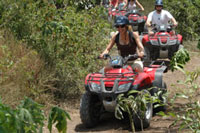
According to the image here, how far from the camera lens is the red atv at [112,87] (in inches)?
246

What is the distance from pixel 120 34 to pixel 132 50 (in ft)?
1.08

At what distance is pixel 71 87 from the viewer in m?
8.45

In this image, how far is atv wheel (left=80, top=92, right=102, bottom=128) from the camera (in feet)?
21.4

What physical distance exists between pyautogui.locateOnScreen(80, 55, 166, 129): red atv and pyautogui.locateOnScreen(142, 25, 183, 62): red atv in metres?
3.83

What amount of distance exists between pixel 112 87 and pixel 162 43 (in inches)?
186

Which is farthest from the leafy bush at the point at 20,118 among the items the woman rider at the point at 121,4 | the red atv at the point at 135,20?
the woman rider at the point at 121,4

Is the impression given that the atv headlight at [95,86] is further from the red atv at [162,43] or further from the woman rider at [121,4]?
the woman rider at [121,4]

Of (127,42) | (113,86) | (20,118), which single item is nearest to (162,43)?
(127,42)

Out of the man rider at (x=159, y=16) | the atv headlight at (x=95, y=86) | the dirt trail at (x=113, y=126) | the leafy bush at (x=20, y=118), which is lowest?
the dirt trail at (x=113, y=126)

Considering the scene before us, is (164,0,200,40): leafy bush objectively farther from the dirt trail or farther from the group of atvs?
the dirt trail

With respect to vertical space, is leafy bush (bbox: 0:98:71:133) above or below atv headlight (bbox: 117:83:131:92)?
above

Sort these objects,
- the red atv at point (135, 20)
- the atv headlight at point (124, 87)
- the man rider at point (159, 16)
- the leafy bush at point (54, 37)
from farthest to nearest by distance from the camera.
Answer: the red atv at point (135, 20)
the man rider at point (159, 16)
the leafy bush at point (54, 37)
the atv headlight at point (124, 87)

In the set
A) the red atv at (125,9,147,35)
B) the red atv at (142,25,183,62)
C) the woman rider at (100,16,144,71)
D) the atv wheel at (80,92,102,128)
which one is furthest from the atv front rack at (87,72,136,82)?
the red atv at (125,9,147,35)

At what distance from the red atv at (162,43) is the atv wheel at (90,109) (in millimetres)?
4344
